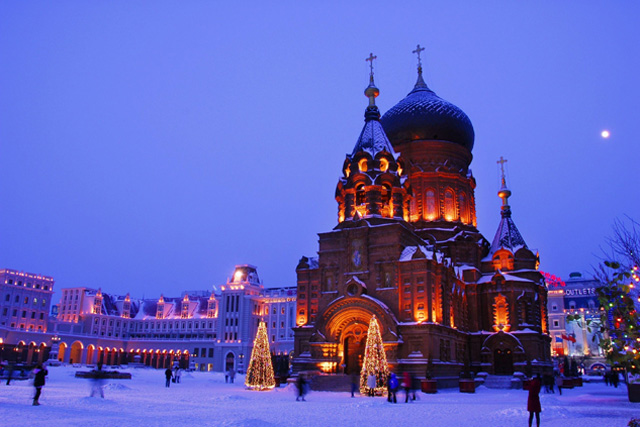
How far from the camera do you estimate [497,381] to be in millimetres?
43938

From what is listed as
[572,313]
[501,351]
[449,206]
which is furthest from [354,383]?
[572,313]

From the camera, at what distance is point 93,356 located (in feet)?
308

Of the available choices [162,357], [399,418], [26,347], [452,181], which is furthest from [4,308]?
[399,418]

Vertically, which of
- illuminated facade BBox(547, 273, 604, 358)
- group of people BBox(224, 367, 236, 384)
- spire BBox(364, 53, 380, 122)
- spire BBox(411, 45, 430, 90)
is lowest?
group of people BBox(224, 367, 236, 384)

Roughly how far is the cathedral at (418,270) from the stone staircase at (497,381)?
155 centimetres

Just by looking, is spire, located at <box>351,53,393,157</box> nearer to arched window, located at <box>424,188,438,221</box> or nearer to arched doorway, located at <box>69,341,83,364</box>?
arched window, located at <box>424,188,438,221</box>

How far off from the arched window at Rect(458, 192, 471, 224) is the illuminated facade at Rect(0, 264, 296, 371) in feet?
133

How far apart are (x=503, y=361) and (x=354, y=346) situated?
47.6 ft

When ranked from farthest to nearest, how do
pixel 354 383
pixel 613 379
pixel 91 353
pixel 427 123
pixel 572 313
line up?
pixel 91 353 → pixel 572 313 → pixel 427 123 → pixel 613 379 → pixel 354 383

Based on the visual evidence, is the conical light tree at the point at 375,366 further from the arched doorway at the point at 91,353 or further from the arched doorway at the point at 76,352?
the arched doorway at the point at 91,353

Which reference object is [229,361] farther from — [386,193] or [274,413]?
[274,413]

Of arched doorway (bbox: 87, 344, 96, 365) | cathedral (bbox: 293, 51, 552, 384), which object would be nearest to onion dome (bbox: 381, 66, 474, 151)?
cathedral (bbox: 293, 51, 552, 384)

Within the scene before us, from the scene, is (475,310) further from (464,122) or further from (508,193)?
(464,122)

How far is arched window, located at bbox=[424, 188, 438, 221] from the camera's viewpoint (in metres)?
50.0
